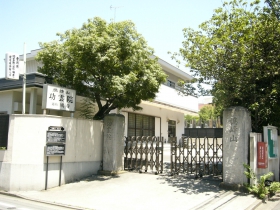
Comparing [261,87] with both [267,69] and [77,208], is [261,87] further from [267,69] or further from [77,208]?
[77,208]

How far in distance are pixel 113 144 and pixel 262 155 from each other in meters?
5.94

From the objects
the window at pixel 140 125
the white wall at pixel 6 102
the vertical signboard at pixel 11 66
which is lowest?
the window at pixel 140 125

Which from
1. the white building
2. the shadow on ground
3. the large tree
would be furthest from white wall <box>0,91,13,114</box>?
the shadow on ground

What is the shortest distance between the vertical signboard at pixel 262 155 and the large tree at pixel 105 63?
4.68m

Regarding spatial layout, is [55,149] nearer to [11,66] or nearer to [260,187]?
[11,66]

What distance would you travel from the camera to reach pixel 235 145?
10164 millimetres

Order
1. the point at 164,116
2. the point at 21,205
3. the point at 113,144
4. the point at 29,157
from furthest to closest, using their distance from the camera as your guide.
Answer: the point at 164,116 → the point at 113,144 → the point at 29,157 → the point at 21,205

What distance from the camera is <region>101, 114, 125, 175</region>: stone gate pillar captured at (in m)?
12.5

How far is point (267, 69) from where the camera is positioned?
10.6 metres

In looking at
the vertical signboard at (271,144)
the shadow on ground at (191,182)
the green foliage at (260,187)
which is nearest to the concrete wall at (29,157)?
the shadow on ground at (191,182)

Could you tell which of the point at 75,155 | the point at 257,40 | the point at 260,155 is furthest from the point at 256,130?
the point at 75,155

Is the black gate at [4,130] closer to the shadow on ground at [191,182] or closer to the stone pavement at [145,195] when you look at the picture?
the stone pavement at [145,195]

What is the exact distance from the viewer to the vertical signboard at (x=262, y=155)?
10078 mm

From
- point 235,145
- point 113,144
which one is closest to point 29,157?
point 113,144
